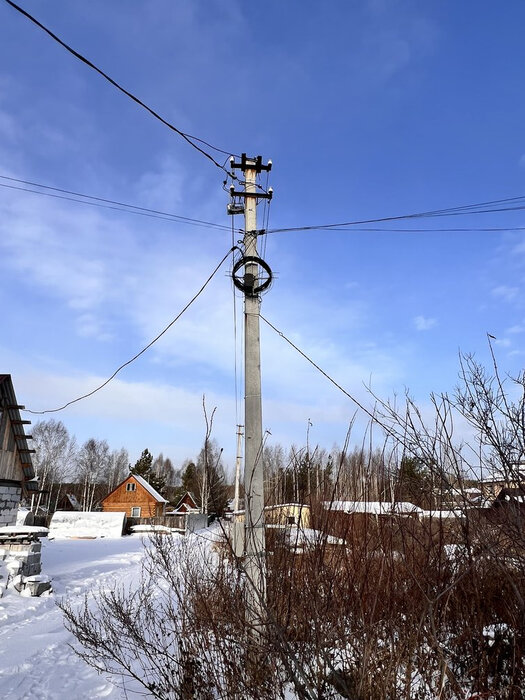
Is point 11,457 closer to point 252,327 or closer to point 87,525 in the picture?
point 252,327

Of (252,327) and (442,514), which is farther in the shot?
(252,327)

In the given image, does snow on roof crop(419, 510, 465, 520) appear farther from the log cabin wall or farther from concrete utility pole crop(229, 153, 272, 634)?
the log cabin wall

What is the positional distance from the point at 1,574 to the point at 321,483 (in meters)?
9.21

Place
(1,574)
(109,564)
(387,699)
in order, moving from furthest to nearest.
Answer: (109,564), (1,574), (387,699)

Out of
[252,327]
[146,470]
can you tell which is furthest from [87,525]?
[252,327]

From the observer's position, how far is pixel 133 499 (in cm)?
3769

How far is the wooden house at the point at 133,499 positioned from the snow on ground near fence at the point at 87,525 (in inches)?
341

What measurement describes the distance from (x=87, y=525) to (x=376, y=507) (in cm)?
2907

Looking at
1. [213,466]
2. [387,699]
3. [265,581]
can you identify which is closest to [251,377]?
[213,466]

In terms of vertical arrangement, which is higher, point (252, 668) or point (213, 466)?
point (213, 466)

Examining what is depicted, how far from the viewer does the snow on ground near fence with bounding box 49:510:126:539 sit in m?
27.8

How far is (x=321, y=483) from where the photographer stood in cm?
294

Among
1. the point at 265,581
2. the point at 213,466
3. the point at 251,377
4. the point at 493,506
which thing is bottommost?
the point at 265,581

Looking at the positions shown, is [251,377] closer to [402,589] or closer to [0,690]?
[402,589]
